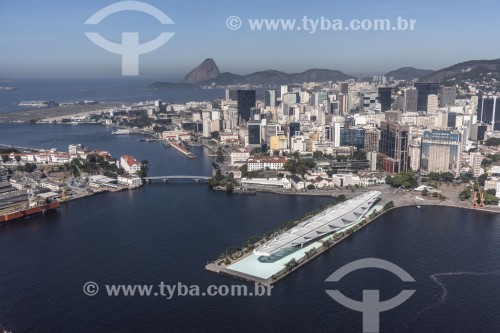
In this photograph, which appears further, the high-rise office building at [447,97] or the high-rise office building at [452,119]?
the high-rise office building at [447,97]

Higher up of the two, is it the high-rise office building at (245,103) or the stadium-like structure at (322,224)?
the high-rise office building at (245,103)

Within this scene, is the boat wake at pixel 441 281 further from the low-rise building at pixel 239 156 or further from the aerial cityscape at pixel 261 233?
the low-rise building at pixel 239 156

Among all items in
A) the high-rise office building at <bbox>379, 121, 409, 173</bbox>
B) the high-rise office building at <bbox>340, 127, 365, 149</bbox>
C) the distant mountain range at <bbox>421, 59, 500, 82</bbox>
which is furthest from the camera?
the distant mountain range at <bbox>421, 59, 500, 82</bbox>

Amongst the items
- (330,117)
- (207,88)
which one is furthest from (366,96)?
(207,88)

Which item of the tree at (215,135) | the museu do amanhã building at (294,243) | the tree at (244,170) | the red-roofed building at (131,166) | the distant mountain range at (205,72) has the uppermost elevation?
the distant mountain range at (205,72)

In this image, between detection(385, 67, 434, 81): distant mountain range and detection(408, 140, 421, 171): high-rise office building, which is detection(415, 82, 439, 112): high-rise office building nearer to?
detection(408, 140, 421, 171): high-rise office building

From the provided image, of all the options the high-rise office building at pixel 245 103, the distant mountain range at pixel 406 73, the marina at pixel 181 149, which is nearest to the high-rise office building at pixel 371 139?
the marina at pixel 181 149

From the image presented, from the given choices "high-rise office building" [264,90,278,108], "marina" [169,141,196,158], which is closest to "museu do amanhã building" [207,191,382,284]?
"marina" [169,141,196,158]
